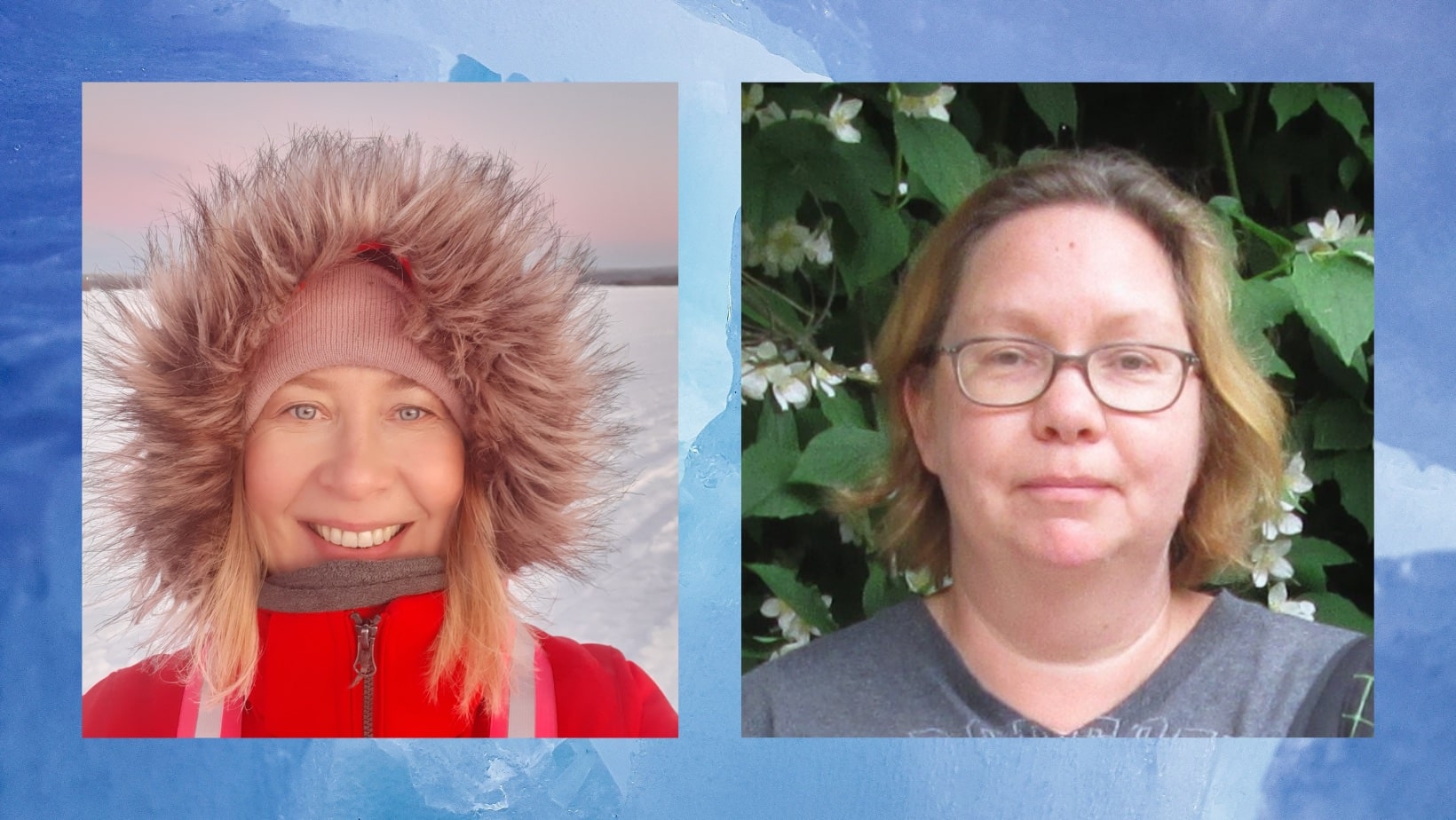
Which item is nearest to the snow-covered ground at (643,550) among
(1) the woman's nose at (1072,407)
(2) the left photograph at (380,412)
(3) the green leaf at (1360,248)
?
(2) the left photograph at (380,412)

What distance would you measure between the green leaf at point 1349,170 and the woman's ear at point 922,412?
800mm

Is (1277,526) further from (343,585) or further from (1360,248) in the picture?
(343,585)

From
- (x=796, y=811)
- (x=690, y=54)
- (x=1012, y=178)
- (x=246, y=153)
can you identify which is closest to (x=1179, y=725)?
(x=796, y=811)

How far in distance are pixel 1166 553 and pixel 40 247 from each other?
6.65 feet

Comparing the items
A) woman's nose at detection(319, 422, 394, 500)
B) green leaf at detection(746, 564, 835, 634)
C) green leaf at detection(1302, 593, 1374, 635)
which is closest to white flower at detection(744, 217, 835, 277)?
green leaf at detection(746, 564, 835, 634)

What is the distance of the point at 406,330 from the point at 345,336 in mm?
101

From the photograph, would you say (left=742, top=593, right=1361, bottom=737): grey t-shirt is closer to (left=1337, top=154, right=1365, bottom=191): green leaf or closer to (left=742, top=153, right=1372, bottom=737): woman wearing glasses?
(left=742, top=153, right=1372, bottom=737): woman wearing glasses

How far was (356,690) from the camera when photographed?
8.69 feet

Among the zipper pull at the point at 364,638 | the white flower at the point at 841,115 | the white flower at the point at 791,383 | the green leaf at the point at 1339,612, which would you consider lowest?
the zipper pull at the point at 364,638

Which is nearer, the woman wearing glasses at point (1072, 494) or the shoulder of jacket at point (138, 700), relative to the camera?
the woman wearing glasses at point (1072, 494)

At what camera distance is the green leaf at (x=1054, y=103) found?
2.63 metres

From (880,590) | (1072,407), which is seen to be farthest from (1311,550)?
(880,590)

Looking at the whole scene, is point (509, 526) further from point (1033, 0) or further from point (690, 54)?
point (1033, 0)

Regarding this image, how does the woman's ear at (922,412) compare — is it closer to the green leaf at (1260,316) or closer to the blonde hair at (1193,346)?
the blonde hair at (1193,346)
